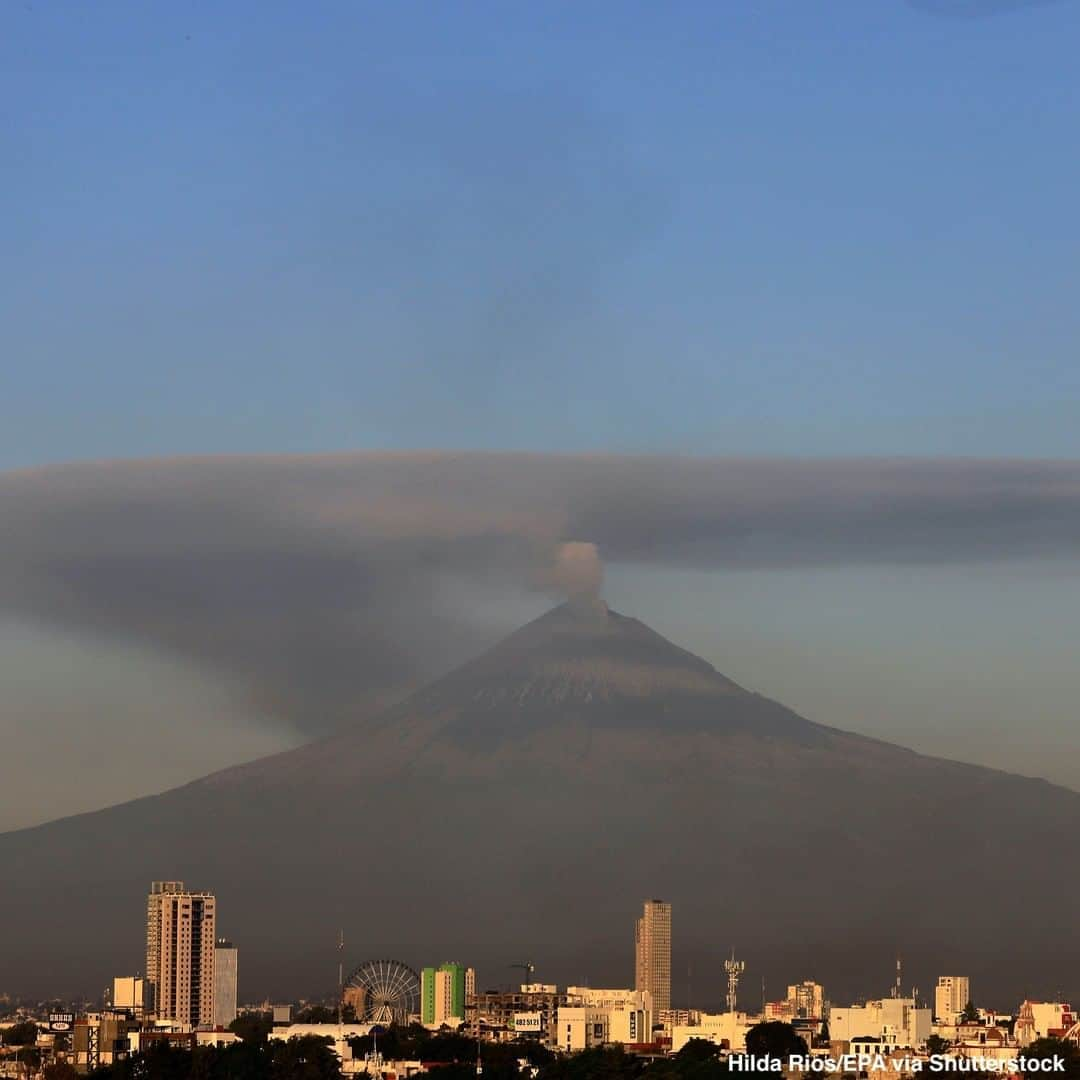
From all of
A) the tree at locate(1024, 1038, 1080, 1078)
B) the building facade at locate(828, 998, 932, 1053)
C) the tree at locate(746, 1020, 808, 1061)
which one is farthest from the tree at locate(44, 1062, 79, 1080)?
the building facade at locate(828, 998, 932, 1053)

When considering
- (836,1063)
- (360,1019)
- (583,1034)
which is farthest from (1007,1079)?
(360,1019)

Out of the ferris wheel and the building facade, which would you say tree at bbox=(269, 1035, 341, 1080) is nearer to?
the building facade

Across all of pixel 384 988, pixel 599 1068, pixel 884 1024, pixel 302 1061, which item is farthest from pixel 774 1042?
pixel 384 988

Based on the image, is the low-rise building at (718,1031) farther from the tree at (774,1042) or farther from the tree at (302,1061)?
the tree at (302,1061)

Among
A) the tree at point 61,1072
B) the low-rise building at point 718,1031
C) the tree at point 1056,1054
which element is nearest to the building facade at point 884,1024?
the low-rise building at point 718,1031

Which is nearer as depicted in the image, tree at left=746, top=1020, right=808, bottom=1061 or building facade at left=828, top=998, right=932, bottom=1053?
tree at left=746, top=1020, right=808, bottom=1061

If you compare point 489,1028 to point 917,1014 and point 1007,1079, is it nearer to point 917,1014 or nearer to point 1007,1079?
point 917,1014
